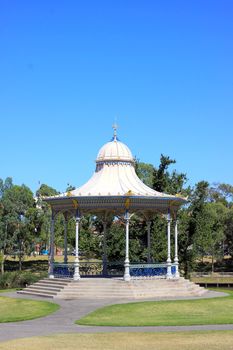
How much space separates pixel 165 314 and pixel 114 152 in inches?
617

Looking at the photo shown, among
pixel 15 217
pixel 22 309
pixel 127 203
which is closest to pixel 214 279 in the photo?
pixel 15 217

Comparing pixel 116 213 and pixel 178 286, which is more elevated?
pixel 116 213

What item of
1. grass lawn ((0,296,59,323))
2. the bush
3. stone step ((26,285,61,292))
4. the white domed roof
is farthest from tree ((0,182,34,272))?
grass lawn ((0,296,59,323))

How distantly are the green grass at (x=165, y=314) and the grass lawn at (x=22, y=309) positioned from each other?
2.63 metres

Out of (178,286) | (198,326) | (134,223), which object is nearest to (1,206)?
(134,223)

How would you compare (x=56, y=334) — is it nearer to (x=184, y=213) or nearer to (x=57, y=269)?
(x=57, y=269)

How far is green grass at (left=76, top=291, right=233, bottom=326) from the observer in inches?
985

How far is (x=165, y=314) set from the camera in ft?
90.8

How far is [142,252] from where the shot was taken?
54.6 metres

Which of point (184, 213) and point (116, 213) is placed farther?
point (184, 213)

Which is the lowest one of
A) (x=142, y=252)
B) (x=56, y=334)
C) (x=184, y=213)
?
(x=56, y=334)

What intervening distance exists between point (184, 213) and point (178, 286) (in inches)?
804

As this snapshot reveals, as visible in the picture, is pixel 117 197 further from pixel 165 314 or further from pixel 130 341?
pixel 130 341

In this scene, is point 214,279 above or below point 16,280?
below
